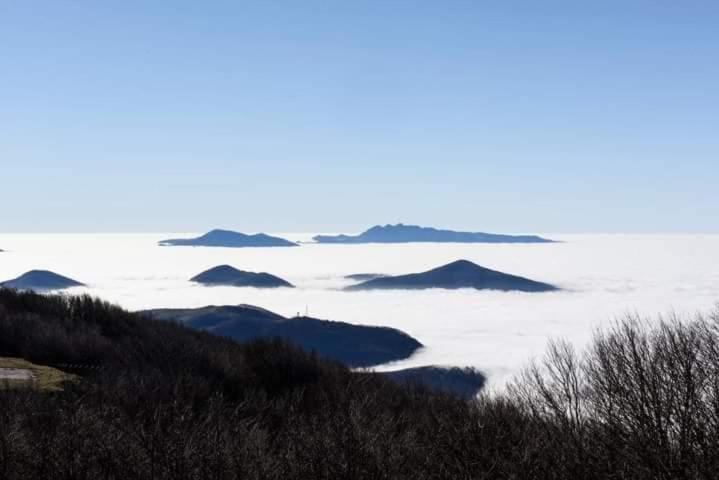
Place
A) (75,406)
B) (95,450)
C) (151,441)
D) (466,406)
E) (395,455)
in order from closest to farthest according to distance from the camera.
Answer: (95,450) → (151,441) → (75,406) → (395,455) → (466,406)

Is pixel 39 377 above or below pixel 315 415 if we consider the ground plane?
above

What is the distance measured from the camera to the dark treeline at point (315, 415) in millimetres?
23859

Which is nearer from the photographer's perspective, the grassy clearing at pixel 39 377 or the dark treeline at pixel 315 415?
the dark treeline at pixel 315 415

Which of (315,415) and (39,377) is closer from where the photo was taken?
(39,377)

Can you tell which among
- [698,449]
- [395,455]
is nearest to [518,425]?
[698,449]

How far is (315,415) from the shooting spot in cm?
3441

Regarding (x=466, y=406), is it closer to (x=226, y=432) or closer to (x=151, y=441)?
(x=226, y=432)

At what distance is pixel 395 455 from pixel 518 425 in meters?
12.8

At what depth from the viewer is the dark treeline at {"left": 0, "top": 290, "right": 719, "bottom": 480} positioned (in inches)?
939

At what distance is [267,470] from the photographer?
2478cm

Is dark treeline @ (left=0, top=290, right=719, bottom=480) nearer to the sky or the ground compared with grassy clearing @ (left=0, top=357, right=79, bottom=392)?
nearer to the ground

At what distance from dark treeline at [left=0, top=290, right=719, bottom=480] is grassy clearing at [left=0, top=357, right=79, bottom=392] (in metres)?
0.99

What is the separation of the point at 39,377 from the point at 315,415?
1272cm

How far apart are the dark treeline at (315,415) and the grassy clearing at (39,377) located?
99 cm
